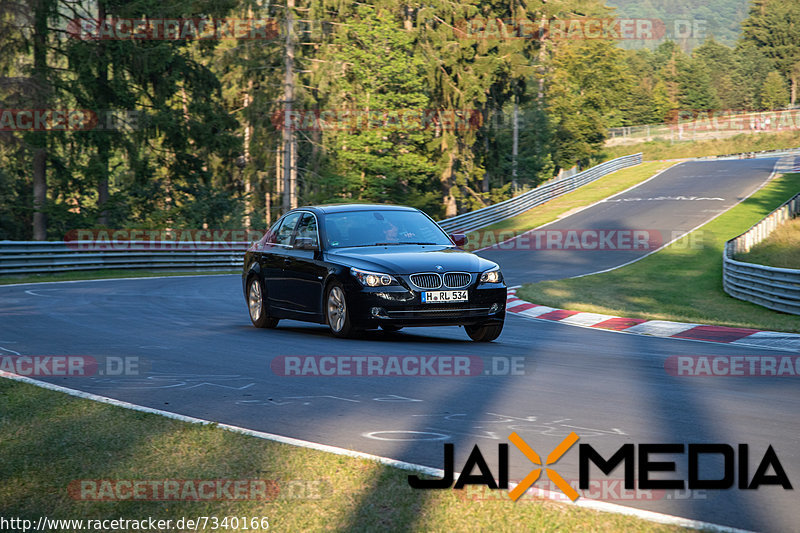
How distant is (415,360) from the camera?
9.46 meters

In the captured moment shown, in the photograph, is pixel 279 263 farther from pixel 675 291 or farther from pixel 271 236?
pixel 675 291

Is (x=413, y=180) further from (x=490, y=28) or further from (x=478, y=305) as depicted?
(x=478, y=305)

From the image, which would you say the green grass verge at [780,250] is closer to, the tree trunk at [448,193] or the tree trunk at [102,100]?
the tree trunk at [102,100]

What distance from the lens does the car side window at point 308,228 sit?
12.2m

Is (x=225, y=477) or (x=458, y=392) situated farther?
(x=458, y=392)

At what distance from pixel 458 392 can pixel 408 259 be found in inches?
144

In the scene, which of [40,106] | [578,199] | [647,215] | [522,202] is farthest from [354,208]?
[578,199]

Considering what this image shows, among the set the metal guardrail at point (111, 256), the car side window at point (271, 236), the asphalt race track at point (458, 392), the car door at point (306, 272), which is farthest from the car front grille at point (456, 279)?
the metal guardrail at point (111, 256)

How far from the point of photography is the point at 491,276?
11180mm

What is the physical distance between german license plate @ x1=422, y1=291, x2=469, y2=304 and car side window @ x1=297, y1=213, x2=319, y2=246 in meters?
2.06

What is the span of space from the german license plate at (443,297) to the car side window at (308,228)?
2058mm

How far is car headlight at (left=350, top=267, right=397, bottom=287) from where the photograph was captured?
10695 millimetres

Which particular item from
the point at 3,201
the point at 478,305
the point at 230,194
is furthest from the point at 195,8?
the point at 478,305

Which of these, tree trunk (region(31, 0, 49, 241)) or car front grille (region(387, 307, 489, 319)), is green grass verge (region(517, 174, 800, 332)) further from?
tree trunk (region(31, 0, 49, 241))
